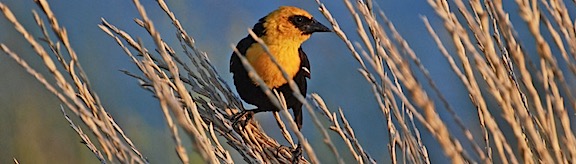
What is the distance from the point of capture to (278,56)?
124 centimetres

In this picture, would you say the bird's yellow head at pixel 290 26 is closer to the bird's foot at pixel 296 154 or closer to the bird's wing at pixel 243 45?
the bird's wing at pixel 243 45

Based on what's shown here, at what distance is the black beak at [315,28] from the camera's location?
1255 millimetres

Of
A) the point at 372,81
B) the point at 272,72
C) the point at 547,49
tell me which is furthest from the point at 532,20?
the point at 272,72

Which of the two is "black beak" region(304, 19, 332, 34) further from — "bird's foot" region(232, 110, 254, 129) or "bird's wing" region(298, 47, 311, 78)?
"bird's foot" region(232, 110, 254, 129)

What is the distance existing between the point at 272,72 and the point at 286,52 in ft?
0.18

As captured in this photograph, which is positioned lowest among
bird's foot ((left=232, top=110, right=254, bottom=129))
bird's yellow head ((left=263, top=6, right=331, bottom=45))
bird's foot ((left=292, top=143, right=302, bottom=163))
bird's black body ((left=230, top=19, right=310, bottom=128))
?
bird's foot ((left=292, top=143, right=302, bottom=163))

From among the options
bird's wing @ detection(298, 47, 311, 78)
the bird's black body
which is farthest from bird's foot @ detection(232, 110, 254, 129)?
bird's wing @ detection(298, 47, 311, 78)

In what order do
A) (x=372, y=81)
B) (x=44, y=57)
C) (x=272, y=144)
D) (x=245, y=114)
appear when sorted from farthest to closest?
(x=245, y=114), (x=272, y=144), (x=372, y=81), (x=44, y=57)

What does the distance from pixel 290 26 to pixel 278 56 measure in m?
0.08

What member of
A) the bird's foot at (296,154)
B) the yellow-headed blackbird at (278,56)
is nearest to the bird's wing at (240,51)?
the yellow-headed blackbird at (278,56)

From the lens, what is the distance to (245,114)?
1.10m

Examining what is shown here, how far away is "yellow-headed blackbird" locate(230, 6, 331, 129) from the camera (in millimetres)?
1221

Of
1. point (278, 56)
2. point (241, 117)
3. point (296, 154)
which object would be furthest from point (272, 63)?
point (296, 154)

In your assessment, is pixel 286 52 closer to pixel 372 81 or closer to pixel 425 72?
pixel 372 81
